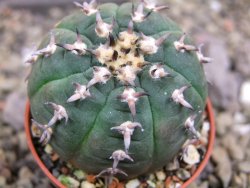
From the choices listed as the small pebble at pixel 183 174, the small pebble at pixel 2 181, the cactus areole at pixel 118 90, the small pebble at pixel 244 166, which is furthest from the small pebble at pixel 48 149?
the small pebble at pixel 244 166

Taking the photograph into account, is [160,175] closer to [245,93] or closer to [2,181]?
[2,181]

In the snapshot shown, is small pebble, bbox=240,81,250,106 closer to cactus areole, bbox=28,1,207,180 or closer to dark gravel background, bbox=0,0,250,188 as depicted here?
dark gravel background, bbox=0,0,250,188

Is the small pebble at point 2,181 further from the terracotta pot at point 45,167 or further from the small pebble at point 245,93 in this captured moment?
the small pebble at point 245,93

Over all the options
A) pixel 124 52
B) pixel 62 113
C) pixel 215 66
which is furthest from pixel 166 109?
pixel 215 66

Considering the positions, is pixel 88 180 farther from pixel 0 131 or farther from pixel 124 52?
pixel 0 131

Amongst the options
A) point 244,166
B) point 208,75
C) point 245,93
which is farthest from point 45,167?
point 245,93

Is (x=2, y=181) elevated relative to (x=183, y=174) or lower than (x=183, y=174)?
lower
